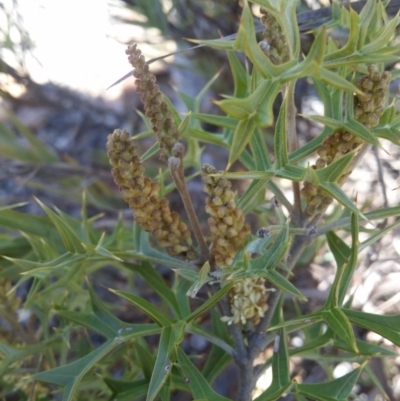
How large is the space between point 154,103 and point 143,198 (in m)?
0.12

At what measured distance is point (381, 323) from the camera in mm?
629

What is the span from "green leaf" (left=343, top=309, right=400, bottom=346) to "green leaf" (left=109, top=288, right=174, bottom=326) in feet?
0.76

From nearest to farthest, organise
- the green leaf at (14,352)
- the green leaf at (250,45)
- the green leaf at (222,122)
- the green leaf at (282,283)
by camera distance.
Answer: the green leaf at (250,45), the green leaf at (282,283), the green leaf at (222,122), the green leaf at (14,352)

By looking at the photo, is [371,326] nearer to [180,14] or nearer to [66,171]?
[180,14]

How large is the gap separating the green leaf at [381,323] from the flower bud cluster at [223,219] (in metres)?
0.17

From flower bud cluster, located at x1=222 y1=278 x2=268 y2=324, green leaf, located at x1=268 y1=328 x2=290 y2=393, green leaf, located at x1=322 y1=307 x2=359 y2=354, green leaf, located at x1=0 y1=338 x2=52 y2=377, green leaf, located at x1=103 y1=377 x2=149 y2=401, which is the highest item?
flower bud cluster, located at x1=222 y1=278 x2=268 y2=324

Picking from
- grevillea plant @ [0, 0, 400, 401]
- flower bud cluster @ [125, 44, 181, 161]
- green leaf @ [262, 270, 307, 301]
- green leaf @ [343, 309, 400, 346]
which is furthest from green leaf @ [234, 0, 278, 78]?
green leaf @ [343, 309, 400, 346]

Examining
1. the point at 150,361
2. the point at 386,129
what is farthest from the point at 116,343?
the point at 386,129

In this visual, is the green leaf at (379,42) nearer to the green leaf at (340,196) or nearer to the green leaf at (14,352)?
the green leaf at (340,196)

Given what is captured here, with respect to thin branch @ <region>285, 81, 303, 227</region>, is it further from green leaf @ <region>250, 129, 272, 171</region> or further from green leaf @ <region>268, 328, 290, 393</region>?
green leaf @ <region>268, 328, 290, 393</region>

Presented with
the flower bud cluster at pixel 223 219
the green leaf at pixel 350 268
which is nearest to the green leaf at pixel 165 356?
the flower bud cluster at pixel 223 219

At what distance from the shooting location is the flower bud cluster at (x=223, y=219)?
22.6 inches

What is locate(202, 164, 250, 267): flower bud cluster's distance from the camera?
58 centimetres

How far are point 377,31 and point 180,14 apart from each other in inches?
40.8
